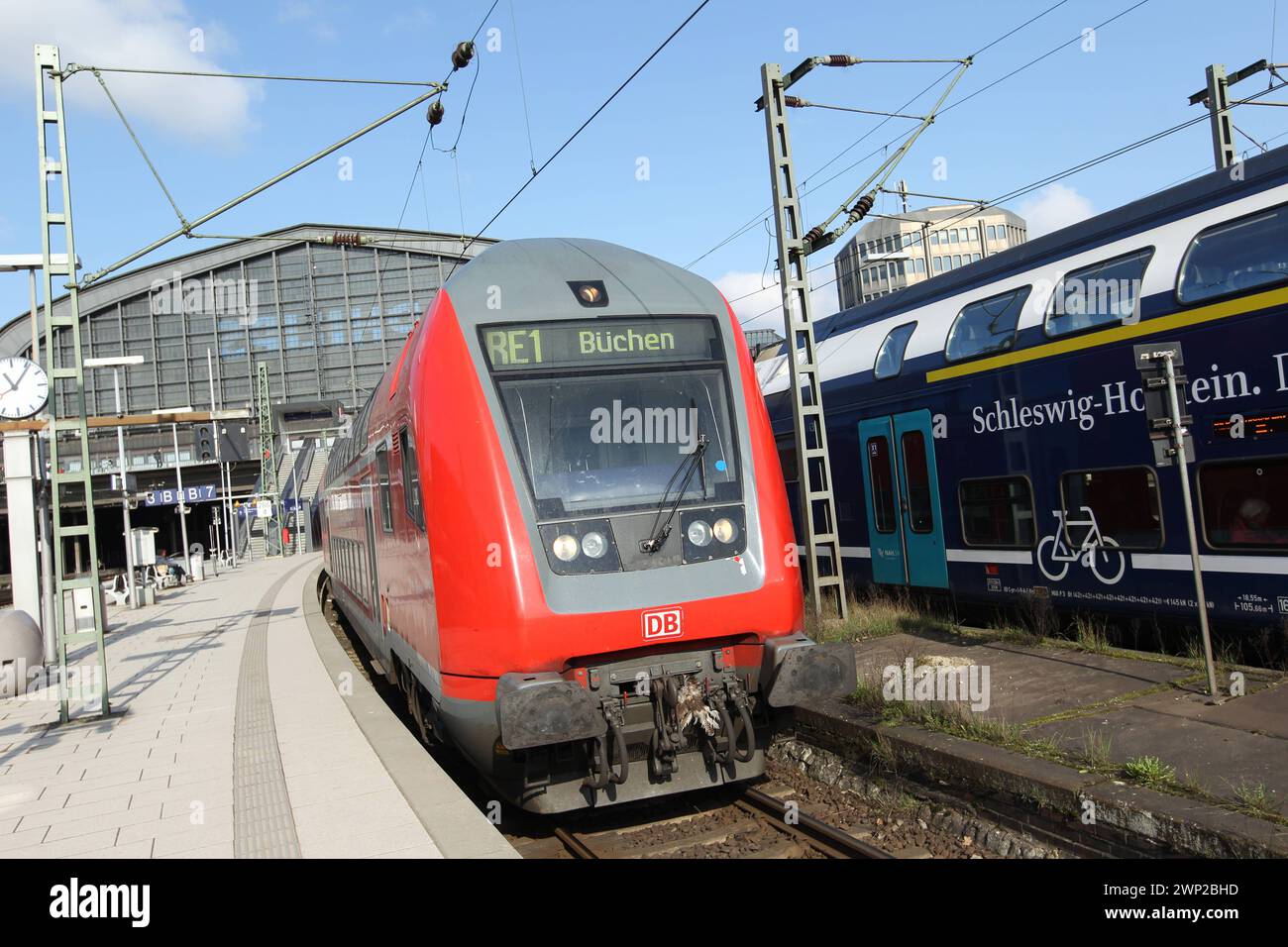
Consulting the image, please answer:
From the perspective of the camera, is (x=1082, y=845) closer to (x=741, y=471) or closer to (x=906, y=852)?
(x=906, y=852)

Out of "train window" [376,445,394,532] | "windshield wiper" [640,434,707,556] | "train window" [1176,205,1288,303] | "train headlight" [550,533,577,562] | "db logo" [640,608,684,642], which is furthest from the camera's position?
"train window" [376,445,394,532]

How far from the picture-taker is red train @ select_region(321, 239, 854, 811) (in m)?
5.84

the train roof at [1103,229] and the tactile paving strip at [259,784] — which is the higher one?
the train roof at [1103,229]

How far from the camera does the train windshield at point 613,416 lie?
6.25m

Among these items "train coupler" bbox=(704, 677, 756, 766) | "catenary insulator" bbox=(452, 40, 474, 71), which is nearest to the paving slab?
"train coupler" bbox=(704, 677, 756, 766)

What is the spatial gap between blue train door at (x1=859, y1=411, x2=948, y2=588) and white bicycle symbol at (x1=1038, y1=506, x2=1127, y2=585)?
164cm

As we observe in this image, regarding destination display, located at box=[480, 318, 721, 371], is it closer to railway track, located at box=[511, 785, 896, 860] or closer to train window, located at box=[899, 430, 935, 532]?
railway track, located at box=[511, 785, 896, 860]

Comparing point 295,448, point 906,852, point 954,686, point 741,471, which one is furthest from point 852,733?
point 295,448

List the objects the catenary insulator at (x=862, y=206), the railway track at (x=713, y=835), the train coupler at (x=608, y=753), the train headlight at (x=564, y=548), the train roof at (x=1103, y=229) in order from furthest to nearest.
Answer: the catenary insulator at (x=862, y=206) → the train roof at (x=1103, y=229) → the train headlight at (x=564, y=548) → the railway track at (x=713, y=835) → the train coupler at (x=608, y=753)

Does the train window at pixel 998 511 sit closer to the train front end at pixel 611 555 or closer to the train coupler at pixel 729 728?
the train front end at pixel 611 555

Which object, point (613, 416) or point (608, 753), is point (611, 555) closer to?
point (613, 416)

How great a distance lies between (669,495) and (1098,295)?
531cm

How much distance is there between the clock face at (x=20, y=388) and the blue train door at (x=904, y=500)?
10.6m

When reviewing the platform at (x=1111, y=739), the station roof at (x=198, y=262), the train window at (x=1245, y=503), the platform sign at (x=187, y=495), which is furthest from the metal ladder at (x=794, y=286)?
the station roof at (x=198, y=262)
